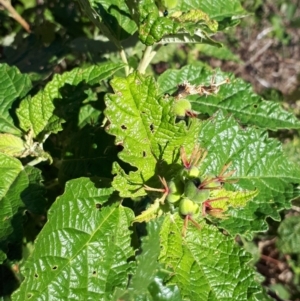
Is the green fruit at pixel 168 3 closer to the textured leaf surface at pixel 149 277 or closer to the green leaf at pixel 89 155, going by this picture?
the green leaf at pixel 89 155

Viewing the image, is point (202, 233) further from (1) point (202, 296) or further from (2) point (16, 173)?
(2) point (16, 173)

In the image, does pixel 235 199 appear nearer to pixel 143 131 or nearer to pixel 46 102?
pixel 143 131

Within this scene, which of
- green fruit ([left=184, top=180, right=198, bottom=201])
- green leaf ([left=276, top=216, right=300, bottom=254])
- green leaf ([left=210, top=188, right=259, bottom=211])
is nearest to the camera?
green fruit ([left=184, top=180, right=198, bottom=201])

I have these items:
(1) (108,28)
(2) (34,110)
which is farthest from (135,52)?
(2) (34,110)

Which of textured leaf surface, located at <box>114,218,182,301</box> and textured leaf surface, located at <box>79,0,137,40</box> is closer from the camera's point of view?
textured leaf surface, located at <box>79,0,137,40</box>

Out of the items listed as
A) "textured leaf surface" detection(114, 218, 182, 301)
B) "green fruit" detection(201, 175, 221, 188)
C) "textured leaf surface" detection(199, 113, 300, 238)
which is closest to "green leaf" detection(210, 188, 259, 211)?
"green fruit" detection(201, 175, 221, 188)

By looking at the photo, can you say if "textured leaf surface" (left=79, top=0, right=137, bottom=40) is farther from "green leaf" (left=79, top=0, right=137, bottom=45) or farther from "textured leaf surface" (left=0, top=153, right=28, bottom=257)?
"textured leaf surface" (left=0, top=153, right=28, bottom=257)
